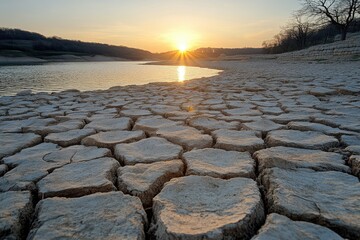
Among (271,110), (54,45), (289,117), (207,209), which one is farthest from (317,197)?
(54,45)

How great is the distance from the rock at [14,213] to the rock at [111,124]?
2.67 feet

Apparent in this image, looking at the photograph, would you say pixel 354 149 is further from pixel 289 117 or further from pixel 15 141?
pixel 15 141

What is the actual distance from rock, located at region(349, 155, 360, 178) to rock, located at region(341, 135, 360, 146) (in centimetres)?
22

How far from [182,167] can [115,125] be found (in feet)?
2.76

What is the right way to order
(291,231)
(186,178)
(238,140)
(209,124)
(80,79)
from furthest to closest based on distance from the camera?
(80,79) < (209,124) < (238,140) < (186,178) < (291,231)

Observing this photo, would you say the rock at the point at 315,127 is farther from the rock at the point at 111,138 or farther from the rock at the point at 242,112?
the rock at the point at 111,138

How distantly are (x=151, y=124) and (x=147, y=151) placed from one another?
0.53 metres

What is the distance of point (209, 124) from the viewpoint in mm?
1656

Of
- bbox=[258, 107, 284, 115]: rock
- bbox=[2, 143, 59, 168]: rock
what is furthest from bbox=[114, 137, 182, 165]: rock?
bbox=[258, 107, 284, 115]: rock

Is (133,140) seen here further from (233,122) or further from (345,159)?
(345,159)

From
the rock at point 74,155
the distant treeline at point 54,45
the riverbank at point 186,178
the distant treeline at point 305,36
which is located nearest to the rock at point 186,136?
the riverbank at point 186,178

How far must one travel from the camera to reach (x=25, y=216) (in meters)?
0.72

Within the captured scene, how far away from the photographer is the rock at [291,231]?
581 millimetres

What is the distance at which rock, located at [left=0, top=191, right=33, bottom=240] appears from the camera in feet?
2.13
